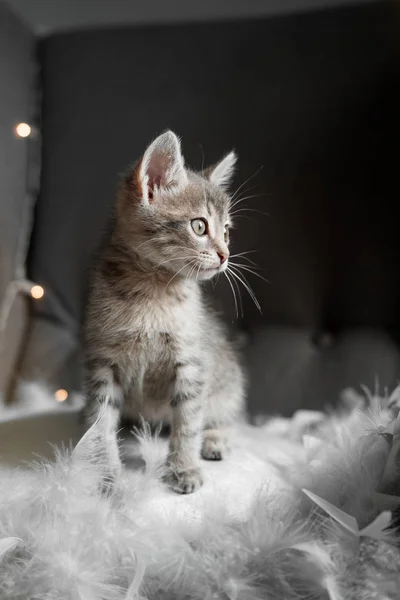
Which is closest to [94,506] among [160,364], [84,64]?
[160,364]

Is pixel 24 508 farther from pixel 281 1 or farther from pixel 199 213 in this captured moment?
pixel 281 1

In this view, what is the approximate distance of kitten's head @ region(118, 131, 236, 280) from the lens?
2.35ft

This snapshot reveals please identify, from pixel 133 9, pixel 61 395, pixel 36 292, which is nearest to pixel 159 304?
pixel 61 395

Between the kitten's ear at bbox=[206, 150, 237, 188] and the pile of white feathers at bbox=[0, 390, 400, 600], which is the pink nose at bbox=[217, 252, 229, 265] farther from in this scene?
the pile of white feathers at bbox=[0, 390, 400, 600]

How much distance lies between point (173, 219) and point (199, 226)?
36mm

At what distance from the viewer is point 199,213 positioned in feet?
2.39

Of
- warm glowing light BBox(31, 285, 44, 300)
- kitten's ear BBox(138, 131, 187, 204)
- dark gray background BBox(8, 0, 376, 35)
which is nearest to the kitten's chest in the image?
kitten's ear BBox(138, 131, 187, 204)

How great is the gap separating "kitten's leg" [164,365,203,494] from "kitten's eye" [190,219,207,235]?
18 centimetres

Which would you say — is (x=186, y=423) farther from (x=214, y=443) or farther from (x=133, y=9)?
(x=133, y=9)

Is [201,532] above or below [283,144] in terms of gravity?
below

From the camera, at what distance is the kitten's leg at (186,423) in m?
0.75

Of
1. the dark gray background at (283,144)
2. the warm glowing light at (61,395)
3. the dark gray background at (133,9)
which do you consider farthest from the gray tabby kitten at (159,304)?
the dark gray background at (133,9)

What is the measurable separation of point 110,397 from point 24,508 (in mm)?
187

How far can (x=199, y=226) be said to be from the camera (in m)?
0.73
